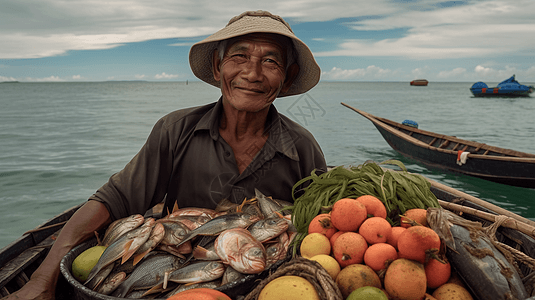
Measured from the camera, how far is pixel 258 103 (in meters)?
2.80

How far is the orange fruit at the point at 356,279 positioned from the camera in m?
1.53

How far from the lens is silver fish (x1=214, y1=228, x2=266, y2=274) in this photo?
6.15ft

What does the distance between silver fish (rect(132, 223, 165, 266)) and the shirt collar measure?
1.06 meters

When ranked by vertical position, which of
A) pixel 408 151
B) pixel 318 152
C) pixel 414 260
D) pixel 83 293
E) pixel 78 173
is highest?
pixel 318 152

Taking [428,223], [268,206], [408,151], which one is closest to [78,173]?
[408,151]

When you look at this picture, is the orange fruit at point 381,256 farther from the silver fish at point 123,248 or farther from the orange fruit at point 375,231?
the silver fish at point 123,248

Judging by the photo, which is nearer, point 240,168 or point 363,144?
point 240,168

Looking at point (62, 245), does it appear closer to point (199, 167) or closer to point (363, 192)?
point (199, 167)

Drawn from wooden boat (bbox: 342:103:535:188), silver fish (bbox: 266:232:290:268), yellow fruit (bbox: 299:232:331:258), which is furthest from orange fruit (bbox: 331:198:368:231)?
wooden boat (bbox: 342:103:535:188)

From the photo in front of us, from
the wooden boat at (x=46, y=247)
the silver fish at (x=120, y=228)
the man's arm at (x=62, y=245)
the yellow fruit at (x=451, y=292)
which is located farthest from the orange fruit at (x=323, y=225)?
the man's arm at (x=62, y=245)

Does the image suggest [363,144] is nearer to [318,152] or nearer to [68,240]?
[318,152]

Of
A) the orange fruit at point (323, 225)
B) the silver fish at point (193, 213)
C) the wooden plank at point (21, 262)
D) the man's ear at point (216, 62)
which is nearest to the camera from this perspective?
the orange fruit at point (323, 225)

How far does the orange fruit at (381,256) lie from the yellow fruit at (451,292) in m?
0.26

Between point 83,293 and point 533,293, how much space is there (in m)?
2.29
